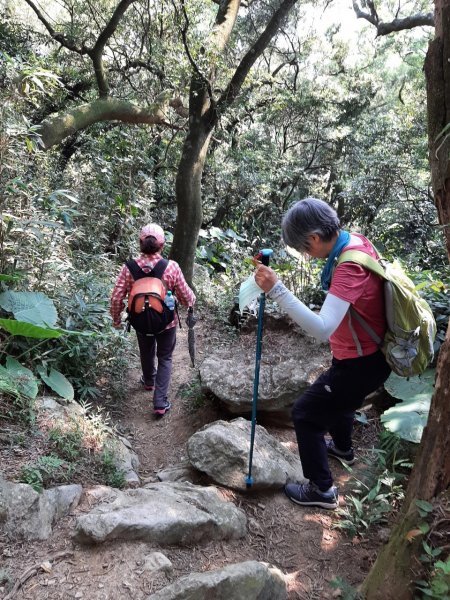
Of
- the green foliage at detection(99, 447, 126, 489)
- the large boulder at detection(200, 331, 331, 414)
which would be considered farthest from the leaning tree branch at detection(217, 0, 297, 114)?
the green foliage at detection(99, 447, 126, 489)

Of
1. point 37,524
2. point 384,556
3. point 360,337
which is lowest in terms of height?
point 37,524

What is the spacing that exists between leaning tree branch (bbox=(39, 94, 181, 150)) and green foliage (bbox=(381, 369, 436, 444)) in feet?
20.9

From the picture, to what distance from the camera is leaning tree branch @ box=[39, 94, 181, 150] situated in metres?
7.09

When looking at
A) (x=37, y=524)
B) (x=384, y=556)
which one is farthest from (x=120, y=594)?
(x=384, y=556)

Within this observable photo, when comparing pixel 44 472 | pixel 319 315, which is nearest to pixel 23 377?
pixel 44 472

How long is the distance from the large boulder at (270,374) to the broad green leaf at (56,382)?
1395 mm

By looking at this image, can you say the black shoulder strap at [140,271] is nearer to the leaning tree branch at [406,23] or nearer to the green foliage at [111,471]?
the green foliage at [111,471]

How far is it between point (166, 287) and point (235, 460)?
1.87 m

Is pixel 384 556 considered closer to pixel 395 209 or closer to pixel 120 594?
pixel 120 594

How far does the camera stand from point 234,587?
1.96 m

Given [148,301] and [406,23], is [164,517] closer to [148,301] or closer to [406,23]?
[148,301]

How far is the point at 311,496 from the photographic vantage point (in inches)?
119

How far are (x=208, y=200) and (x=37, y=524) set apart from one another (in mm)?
11040

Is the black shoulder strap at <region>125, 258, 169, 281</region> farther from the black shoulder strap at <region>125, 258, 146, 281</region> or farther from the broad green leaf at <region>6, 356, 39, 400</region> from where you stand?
the broad green leaf at <region>6, 356, 39, 400</region>
